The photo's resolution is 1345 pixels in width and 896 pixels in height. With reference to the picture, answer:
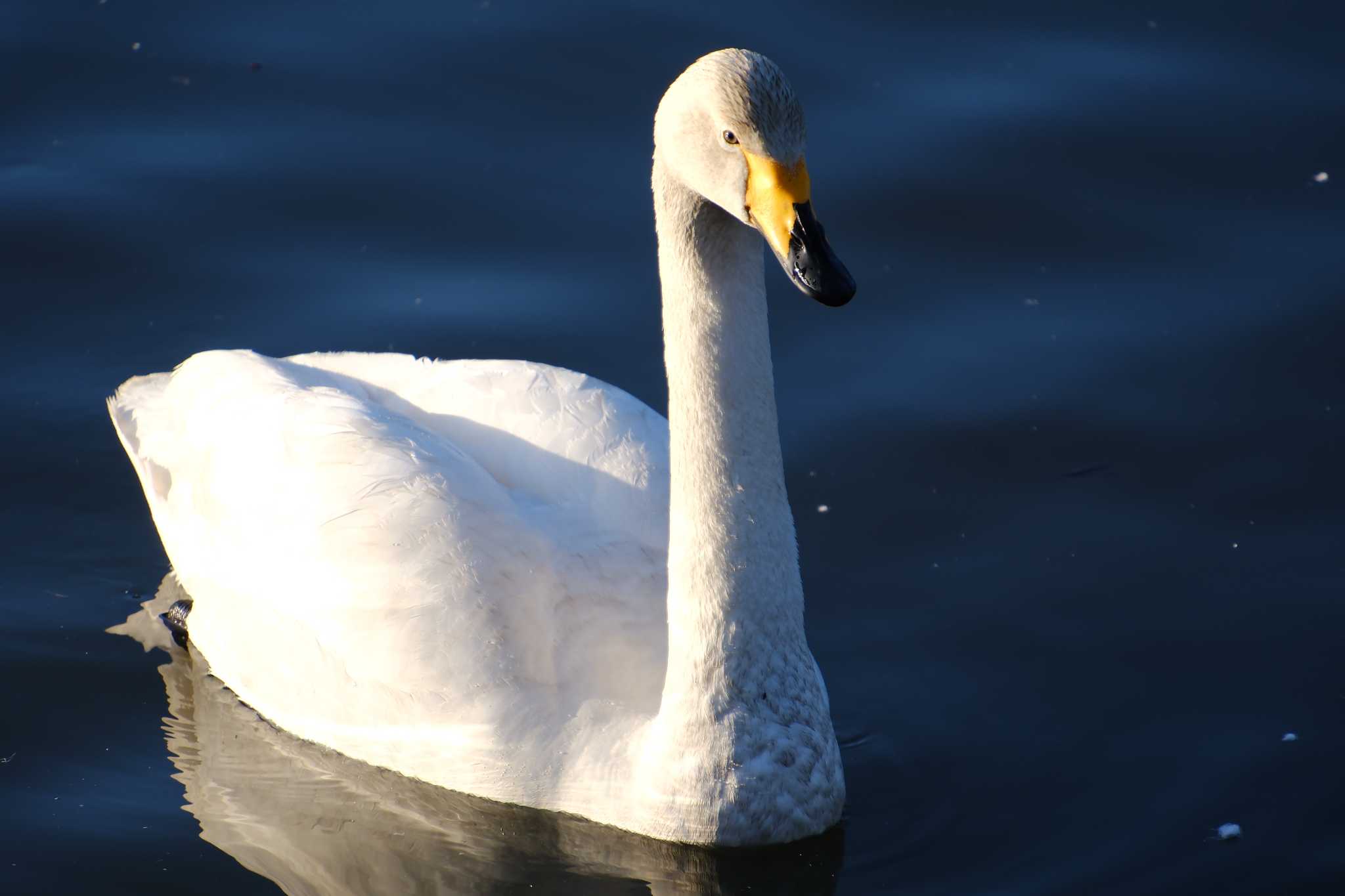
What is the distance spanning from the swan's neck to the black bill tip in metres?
0.37

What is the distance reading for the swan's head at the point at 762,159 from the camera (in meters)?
5.48

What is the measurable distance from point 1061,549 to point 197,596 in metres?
3.44

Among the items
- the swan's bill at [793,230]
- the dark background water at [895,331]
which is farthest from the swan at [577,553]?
the dark background water at [895,331]

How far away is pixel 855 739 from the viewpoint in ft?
23.4

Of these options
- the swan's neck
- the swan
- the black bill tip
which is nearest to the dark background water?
the swan

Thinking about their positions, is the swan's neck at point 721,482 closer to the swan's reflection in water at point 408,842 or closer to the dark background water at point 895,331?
the swan's reflection in water at point 408,842

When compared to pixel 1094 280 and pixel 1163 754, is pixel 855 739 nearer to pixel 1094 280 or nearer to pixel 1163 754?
pixel 1163 754

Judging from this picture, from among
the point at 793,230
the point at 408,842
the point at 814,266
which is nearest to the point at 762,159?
the point at 793,230

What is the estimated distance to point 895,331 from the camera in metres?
9.22

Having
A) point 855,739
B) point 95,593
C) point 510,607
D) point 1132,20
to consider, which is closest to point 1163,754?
point 855,739

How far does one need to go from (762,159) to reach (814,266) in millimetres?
332

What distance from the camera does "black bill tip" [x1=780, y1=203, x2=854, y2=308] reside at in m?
5.48

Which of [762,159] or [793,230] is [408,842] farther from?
[762,159]

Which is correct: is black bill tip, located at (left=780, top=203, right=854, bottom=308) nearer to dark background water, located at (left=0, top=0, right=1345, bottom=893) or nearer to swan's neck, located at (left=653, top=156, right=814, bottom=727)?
swan's neck, located at (left=653, top=156, right=814, bottom=727)
